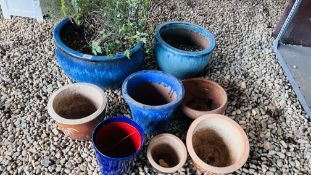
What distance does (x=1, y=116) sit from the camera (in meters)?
1.91

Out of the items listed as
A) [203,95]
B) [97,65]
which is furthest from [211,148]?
[97,65]

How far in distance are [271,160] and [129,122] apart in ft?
3.16

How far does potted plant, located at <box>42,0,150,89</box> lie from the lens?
1843 mm

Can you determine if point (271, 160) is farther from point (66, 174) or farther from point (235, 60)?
point (66, 174)

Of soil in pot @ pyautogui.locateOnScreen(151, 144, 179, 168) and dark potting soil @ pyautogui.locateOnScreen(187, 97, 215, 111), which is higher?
dark potting soil @ pyautogui.locateOnScreen(187, 97, 215, 111)

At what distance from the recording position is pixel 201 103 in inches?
83.9

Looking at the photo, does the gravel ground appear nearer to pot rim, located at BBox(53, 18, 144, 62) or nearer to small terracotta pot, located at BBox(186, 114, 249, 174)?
small terracotta pot, located at BBox(186, 114, 249, 174)

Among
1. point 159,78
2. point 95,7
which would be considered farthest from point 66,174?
point 95,7

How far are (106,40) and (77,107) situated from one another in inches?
19.8

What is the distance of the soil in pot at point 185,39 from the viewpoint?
2330mm

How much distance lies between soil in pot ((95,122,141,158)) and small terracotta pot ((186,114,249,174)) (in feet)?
1.07

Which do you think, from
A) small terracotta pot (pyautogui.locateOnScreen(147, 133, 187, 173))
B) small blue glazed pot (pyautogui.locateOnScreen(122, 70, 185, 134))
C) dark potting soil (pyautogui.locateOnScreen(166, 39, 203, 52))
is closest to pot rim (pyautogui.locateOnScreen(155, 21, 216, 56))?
dark potting soil (pyautogui.locateOnScreen(166, 39, 203, 52))

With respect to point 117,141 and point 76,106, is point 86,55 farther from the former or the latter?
point 117,141

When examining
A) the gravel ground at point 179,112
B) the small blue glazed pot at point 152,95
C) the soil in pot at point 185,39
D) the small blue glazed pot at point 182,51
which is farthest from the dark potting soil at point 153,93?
the soil in pot at point 185,39
